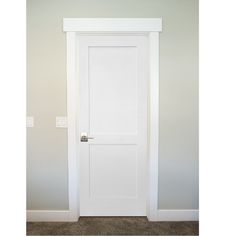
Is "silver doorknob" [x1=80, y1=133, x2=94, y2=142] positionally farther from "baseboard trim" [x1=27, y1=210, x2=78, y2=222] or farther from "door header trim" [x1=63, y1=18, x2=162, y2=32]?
"door header trim" [x1=63, y1=18, x2=162, y2=32]

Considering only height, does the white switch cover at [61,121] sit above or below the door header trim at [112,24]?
below

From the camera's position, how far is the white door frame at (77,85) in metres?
2.89

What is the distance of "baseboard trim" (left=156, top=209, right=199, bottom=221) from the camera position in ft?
9.80

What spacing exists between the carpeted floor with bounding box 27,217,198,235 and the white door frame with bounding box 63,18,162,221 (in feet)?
0.42

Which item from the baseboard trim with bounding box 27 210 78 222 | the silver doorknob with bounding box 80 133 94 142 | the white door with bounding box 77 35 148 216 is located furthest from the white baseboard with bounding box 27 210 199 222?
the silver doorknob with bounding box 80 133 94 142

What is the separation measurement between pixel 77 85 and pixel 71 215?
4.69 feet

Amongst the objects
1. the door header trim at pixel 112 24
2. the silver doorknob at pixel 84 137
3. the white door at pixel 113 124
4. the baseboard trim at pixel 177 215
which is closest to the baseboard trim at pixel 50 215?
the white door at pixel 113 124

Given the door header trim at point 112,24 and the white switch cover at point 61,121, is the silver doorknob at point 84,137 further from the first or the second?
the door header trim at point 112,24

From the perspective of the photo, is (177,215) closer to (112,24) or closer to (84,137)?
(84,137)

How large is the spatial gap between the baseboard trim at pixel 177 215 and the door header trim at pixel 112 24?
1993 mm

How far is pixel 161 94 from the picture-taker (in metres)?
2.96

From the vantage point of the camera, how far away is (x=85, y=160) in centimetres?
310
